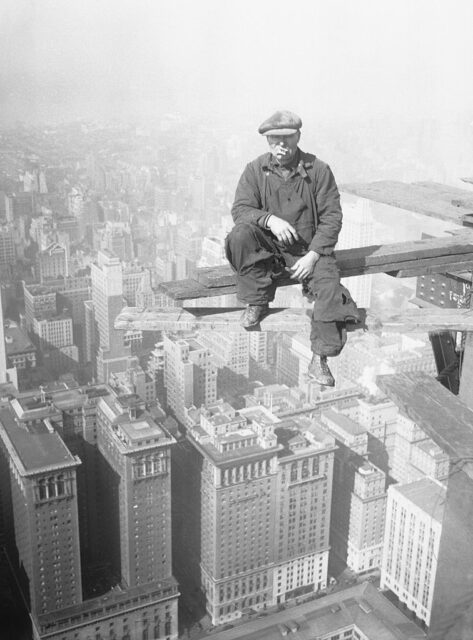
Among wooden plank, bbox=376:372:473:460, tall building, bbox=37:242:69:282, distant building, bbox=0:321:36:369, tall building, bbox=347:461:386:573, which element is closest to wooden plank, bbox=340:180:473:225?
wooden plank, bbox=376:372:473:460

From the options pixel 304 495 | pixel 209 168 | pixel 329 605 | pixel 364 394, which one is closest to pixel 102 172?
pixel 209 168

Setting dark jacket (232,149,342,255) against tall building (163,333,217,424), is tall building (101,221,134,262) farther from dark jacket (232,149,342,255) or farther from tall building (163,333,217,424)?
dark jacket (232,149,342,255)

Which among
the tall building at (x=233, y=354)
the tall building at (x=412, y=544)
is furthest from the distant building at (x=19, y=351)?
the tall building at (x=412, y=544)

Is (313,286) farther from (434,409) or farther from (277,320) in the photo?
(434,409)

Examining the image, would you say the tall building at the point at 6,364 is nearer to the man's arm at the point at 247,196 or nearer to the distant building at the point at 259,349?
the distant building at the point at 259,349

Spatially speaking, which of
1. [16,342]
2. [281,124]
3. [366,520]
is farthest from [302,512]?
[281,124]

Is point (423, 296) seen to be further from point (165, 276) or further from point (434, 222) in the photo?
point (434, 222)
